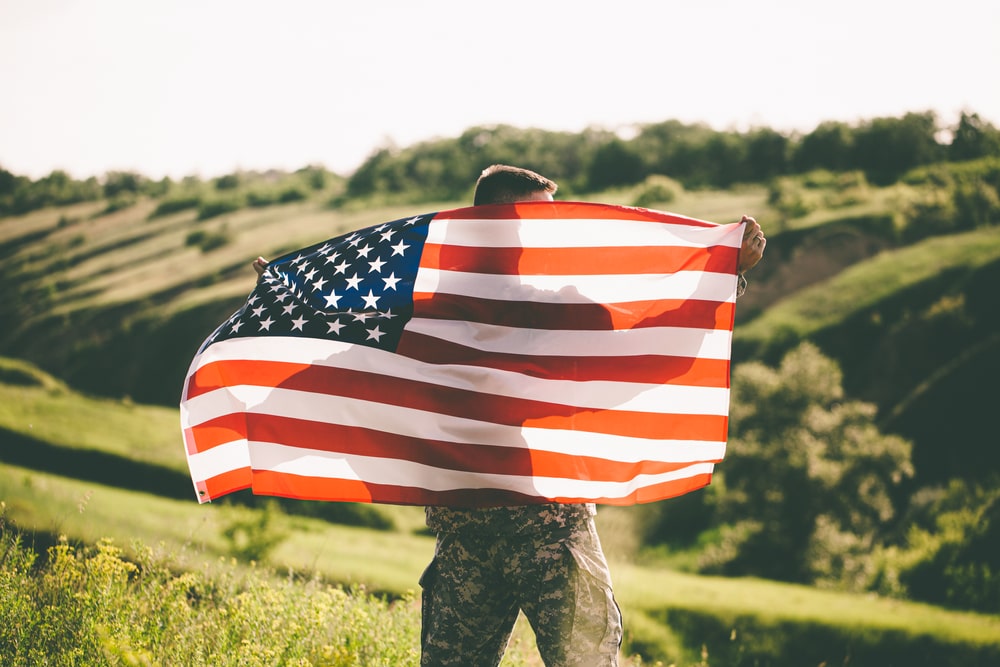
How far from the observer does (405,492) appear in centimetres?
427

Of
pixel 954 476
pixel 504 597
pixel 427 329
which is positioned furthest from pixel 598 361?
pixel 954 476

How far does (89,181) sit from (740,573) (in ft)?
369

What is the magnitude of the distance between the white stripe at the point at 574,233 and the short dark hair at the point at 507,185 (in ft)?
0.58

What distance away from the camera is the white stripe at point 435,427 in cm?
428

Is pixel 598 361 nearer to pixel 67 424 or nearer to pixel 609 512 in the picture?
pixel 609 512

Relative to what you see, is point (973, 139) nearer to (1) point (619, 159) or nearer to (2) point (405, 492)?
(1) point (619, 159)

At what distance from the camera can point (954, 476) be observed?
2755 centimetres

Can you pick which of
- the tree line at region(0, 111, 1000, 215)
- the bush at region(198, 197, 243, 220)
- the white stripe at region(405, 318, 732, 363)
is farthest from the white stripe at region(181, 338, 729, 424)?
the bush at region(198, 197, 243, 220)

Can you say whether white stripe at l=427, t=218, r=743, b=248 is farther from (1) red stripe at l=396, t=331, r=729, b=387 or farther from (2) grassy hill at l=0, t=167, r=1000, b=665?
(2) grassy hill at l=0, t=167, r=1000, b=665

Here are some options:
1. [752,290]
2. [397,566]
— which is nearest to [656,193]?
[752,290]

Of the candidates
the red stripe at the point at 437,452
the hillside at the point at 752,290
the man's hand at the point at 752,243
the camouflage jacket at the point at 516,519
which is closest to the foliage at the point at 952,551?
the hillside at the point at 752,290

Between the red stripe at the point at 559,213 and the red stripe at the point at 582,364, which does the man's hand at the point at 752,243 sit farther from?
Result: the red stripe at the point at 582,364

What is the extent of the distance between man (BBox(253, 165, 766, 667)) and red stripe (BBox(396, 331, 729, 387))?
36.2 inches

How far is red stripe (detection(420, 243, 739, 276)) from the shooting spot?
473 cm
